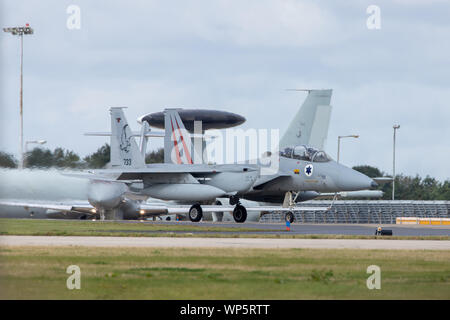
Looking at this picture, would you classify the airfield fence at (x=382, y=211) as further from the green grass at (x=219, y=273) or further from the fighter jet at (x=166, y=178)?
the green grass at (x=219, y=273)

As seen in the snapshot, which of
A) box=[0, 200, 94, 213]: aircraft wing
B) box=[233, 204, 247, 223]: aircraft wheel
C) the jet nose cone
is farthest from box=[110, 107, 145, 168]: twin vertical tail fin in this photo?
the jet nose cone

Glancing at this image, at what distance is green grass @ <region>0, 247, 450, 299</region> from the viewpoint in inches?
392

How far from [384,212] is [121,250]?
1560 inches

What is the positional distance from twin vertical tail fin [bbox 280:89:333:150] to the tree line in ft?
37.5

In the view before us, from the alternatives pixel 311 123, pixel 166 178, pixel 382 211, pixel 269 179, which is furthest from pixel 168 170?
pixel 382 211

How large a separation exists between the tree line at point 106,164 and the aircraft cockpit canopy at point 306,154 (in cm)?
1191

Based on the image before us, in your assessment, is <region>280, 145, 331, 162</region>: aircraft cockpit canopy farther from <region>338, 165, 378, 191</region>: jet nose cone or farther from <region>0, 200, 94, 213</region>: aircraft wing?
<region>0, 200, 94, 213</region>: aircraft wing

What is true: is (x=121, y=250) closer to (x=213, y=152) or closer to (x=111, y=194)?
(x=213, y=152)

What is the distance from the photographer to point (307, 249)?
17.1m

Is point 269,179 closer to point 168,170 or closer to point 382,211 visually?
point 168,170

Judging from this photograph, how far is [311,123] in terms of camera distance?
116ft

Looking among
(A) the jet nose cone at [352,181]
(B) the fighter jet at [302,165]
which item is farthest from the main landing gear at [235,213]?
(A) the jet nose cone at [352,181]

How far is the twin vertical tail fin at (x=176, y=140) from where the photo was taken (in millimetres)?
36000
